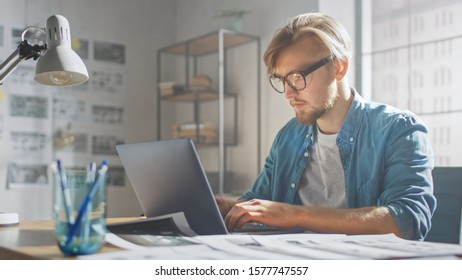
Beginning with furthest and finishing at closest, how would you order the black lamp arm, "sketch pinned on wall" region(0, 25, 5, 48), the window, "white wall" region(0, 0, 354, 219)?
"sketch pinned on wall" region(0, 25, 5, 48)
"white wall" region(0, 0, 354, 219)
the window
the black lamp arm

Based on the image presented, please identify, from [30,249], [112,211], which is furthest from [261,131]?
[30,249]

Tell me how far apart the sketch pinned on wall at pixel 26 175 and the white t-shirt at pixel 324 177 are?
107 inches

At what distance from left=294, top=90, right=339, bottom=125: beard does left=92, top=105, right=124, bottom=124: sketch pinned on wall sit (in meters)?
2.81

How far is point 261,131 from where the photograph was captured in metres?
3.67

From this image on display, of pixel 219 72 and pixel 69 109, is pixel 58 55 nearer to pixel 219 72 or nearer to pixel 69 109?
pixel 219 72

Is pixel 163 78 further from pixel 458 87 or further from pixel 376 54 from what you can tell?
pixel 458 87

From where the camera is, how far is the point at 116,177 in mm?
4172

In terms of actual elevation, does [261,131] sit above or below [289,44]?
below

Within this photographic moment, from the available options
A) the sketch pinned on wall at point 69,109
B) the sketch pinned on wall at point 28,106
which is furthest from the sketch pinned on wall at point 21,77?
the sketch pinned on wall at point 69,109

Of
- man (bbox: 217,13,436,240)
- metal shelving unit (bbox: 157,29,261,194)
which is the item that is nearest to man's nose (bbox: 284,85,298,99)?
man (bbox: 217,13,436,240)

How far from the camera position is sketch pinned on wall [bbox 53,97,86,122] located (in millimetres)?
3939

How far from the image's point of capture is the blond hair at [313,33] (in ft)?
4.93

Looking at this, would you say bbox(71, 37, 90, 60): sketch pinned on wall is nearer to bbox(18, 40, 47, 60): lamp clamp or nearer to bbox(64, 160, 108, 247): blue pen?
bbox(18, 40, 47, 60): lamp clamp
